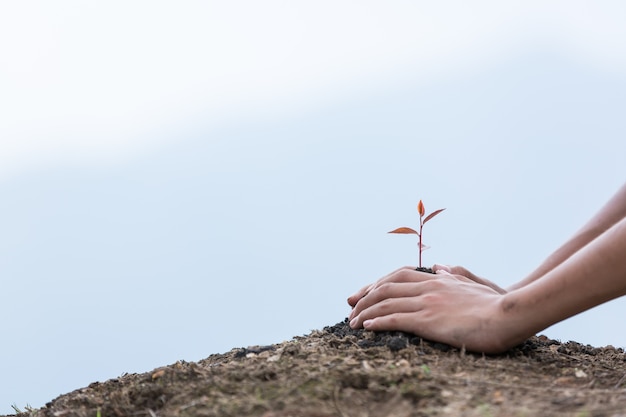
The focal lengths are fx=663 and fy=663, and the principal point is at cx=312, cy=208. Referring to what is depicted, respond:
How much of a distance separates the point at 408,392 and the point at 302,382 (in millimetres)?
366

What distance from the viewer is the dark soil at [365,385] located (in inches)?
82.4

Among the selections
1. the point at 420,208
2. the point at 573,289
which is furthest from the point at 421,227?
the point at 573,289

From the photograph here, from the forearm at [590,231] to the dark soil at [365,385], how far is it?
1.53 ft

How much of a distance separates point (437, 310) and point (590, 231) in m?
1.07

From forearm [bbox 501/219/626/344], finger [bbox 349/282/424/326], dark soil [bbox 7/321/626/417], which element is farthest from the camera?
finger [bbox 349/282/424/326]

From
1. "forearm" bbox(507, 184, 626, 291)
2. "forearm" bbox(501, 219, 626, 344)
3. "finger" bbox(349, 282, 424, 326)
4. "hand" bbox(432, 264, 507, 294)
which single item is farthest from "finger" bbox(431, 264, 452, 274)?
"forearm" bbox(501, 219, 626, 344)

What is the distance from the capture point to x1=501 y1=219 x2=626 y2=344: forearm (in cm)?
250

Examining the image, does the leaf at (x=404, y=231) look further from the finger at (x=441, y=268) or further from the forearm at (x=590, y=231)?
the forearm at (x=590, y=231)

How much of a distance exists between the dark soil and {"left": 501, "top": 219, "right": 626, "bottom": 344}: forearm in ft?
0.68

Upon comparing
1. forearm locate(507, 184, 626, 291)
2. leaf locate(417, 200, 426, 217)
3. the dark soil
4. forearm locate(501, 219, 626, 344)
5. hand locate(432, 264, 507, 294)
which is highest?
leaf locate(417, 200, 426, 217)

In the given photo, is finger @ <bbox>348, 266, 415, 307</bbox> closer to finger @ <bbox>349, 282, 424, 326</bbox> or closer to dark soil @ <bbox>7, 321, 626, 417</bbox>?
finger @ <bbox>349, 282, 424, 326</bbox>

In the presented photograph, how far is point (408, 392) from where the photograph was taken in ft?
7.10

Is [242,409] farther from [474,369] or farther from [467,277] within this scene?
[467,277]

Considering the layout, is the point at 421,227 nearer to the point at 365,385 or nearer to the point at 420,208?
the point at 420,208
